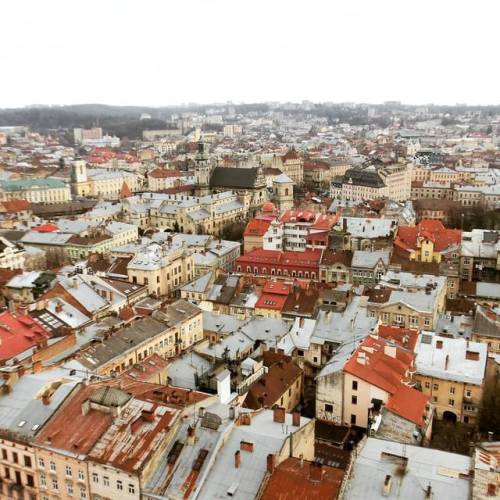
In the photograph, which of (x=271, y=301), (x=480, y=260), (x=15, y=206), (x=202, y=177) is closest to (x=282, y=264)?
(x=271, y=301)

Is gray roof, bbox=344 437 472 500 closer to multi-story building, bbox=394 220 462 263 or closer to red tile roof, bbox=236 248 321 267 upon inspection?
red tile roof, bbox=236 248 321 267

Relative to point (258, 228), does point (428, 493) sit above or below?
above

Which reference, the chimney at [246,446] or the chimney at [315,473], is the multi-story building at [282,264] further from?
the chimney at [315,473]

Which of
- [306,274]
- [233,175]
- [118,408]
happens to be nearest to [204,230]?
[233,175]

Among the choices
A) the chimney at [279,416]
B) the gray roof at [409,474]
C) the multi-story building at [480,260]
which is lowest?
the multi-story building at [480,260]

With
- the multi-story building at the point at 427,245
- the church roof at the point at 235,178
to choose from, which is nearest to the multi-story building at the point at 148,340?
the multi-story building at the point at 427,245

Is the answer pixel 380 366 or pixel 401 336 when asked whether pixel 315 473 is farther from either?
pixel 401 336

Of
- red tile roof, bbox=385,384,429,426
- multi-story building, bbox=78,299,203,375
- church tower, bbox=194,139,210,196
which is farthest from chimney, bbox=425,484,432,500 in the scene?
church tower, bbox=194,139,210,196
